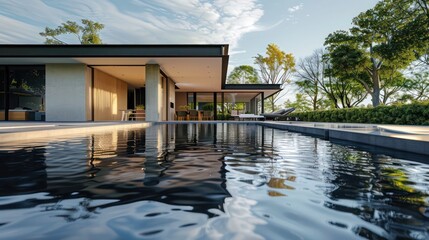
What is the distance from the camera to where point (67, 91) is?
1381 centimetres

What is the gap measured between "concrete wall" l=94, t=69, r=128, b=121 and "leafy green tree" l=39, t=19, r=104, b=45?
11396 millimetres

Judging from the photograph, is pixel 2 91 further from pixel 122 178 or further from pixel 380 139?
pixel 380 139

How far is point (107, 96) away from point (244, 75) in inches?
883

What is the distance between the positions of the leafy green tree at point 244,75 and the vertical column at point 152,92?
75.3 feet

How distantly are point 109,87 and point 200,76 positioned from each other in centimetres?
597

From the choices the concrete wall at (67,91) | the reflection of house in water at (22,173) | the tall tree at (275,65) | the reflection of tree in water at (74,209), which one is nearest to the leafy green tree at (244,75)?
A: the tall tree at (275,65)

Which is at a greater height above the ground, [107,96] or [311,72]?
[311,72]

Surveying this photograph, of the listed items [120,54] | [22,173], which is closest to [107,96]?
[120,54]

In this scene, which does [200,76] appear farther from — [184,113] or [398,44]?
[398,44]

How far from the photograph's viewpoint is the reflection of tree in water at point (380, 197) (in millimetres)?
1311

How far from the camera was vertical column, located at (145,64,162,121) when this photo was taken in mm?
13781

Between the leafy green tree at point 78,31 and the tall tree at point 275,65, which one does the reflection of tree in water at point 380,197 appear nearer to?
the tall tree at point 275,65

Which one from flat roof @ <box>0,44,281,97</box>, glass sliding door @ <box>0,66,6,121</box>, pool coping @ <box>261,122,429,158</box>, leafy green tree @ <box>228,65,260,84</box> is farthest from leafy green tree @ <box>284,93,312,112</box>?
glass sliding door @ <box>0,66,6,121</box>

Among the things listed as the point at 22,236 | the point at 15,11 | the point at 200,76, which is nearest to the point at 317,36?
the point at 200,76
